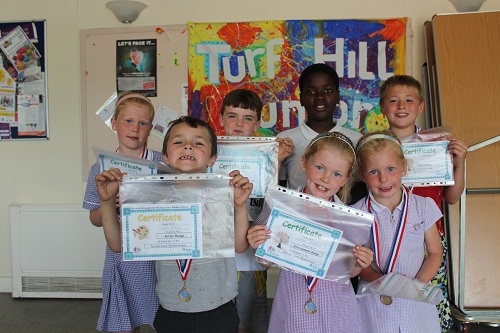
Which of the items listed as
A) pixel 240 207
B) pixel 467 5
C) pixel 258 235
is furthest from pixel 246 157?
pixel 467 5

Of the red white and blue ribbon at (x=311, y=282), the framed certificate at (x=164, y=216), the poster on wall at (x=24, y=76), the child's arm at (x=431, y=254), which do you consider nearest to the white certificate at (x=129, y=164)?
the framed certificate at (x=164, y=216)

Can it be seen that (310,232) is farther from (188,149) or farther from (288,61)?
(288,61)

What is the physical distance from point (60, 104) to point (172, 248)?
2.83 m

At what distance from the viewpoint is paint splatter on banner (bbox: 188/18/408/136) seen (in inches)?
137

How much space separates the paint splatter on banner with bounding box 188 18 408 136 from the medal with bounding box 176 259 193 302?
2150 millimetres

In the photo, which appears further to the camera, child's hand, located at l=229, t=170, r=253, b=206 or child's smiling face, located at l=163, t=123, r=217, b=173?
child's smiling face, located at l=163, t=123, r=217, b=173

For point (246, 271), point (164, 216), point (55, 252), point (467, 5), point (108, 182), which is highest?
point (467, 5)

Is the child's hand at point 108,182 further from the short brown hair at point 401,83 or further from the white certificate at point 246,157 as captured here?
the short brown hair at point 401,83

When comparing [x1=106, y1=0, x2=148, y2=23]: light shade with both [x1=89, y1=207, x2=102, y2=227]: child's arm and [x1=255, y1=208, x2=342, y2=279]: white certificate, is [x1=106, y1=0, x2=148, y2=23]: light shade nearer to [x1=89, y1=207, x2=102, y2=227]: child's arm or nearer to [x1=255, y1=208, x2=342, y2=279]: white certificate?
[x1=89, y1=207, x2=102, y2=227]: child's arm

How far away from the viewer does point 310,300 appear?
5.16 ft

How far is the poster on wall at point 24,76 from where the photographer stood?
3.81 metres

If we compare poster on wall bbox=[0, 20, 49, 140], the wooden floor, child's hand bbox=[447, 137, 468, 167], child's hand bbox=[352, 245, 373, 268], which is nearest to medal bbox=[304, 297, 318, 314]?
child's hand bbox=[352, 245, 373, 268]

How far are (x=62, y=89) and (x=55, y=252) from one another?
1395 millimetres

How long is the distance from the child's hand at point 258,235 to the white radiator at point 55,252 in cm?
249
